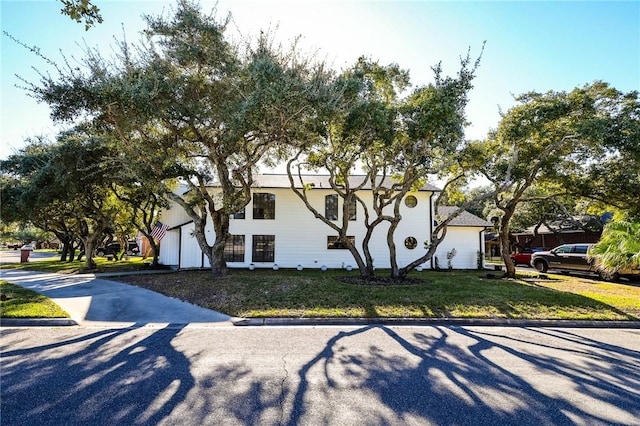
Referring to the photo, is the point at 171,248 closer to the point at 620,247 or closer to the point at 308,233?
the point at 308,233

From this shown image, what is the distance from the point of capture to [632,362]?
5.38 meters

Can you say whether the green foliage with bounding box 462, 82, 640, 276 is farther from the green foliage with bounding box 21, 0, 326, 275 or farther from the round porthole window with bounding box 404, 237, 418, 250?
the green foliage with bounding box 21, 0, 326, 275

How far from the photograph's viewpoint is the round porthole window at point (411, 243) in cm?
2048

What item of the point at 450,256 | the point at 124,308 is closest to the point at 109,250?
the point at 124,308

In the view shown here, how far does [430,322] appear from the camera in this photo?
790 cm

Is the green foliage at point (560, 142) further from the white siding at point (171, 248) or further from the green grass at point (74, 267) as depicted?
the green grass at point (74, 267)

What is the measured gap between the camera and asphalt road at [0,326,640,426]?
3590 mm

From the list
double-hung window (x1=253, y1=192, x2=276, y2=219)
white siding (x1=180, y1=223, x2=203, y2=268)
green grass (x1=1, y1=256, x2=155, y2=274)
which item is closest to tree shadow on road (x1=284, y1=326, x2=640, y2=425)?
double-hung window (x1=253, y1=192, x2=276, y2=219)

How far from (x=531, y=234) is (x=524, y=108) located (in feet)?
83.8

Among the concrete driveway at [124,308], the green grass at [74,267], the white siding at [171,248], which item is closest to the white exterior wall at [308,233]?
the white siding at [171,248]

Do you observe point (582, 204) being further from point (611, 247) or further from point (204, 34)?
point (204, 34)

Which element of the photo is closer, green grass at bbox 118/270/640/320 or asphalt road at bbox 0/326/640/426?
asphalt road at bbox 0/326/640/426

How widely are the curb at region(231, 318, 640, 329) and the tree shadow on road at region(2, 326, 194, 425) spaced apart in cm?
220

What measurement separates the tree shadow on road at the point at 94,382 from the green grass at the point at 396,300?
118 inches
